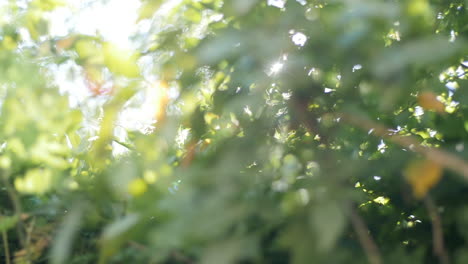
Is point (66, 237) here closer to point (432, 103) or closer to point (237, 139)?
point (237, 139)

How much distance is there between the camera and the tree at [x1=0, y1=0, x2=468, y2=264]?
1.89 ft

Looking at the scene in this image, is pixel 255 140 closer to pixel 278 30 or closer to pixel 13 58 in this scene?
pixel 278 30

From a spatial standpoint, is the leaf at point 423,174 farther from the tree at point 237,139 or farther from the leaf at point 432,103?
the leaf at point 432,103

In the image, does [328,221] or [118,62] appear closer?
[328,221]

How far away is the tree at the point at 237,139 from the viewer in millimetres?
575

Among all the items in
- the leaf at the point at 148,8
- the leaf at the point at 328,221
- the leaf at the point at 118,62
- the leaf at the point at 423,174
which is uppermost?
the leaf at the point at 148,8

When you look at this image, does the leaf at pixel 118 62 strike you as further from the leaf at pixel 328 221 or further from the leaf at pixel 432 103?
the leaf at pixel 432 103

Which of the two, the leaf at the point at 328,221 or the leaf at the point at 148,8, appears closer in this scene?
the leaf at the point at 328,221

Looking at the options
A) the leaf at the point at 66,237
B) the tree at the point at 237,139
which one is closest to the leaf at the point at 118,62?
the tree at the point at 237,139

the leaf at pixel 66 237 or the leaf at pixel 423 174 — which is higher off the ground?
the leaf at pixel 423 174

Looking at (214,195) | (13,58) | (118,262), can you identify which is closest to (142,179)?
(214,195)

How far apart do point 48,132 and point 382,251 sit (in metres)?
0.57

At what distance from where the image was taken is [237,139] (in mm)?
748

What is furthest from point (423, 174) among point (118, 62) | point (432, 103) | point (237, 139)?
point (118, 62)
